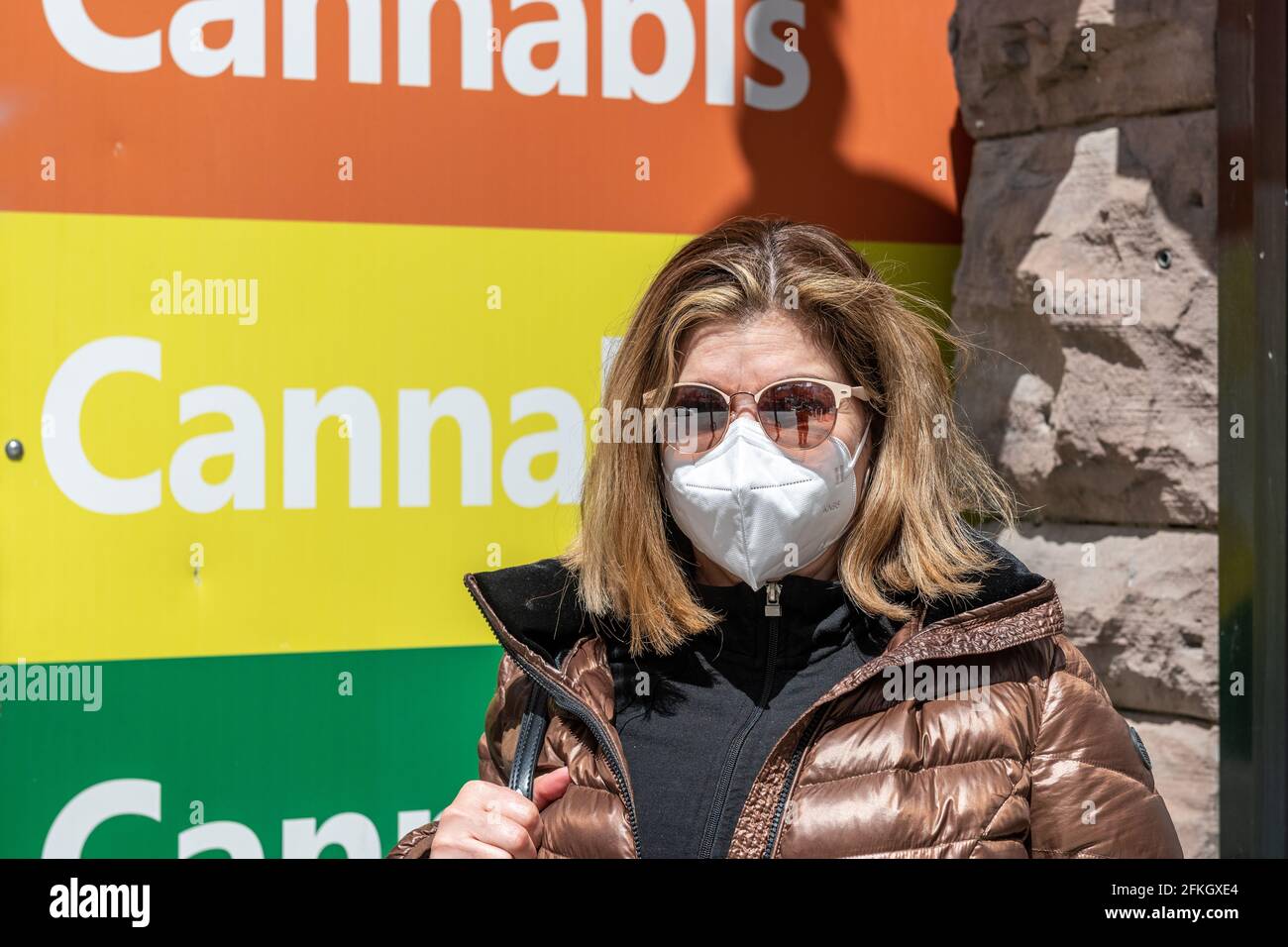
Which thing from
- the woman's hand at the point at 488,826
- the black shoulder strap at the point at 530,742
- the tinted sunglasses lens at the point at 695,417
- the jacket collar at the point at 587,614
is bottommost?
the woman's hand at the point at 488,826

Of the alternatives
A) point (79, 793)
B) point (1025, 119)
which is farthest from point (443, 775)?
point (1025, 119)

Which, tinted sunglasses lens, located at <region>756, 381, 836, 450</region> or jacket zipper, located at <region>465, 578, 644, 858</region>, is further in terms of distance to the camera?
tinted sunglasses lens, located at <region>756, 381, 836, 450</region>

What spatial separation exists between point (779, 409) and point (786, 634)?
311 millimetres

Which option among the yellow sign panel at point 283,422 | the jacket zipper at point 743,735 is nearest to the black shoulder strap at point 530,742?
the jacket zipper at point 743,735

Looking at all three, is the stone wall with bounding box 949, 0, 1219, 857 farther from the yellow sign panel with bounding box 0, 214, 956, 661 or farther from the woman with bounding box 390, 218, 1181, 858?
the woman with bounding box 390, 218, 1181, 858

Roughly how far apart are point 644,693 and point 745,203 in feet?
5.67

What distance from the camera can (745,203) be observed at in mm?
3209

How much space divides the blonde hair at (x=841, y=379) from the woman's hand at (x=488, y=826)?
0.99 feet

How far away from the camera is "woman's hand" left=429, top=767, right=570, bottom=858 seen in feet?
5.24

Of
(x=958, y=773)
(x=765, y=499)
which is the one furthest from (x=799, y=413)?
(x=958, y=773)

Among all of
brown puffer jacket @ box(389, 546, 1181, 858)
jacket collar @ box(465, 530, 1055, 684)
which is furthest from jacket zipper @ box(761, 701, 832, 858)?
jacket collar @ box(465, 530, 1055, 684)

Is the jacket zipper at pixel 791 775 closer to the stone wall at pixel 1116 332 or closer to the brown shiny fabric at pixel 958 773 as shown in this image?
the brown shiny fabric at pixel 958 773

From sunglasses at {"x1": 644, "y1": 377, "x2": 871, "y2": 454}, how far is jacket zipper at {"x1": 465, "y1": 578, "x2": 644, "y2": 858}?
0.38 meters

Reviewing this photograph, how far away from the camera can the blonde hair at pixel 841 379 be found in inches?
71.1
